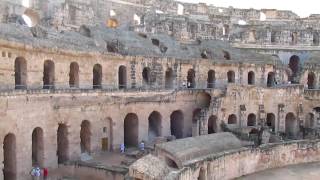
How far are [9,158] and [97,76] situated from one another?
8479 mm

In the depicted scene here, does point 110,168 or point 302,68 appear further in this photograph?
point 302,68

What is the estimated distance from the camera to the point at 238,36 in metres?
39.3

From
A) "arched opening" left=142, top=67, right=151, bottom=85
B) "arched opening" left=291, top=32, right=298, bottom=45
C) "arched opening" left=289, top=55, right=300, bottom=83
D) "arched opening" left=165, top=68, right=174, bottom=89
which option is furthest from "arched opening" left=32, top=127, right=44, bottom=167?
"arched opening" left=291, top=32, right=298, bottom=45

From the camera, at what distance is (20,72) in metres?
21.9

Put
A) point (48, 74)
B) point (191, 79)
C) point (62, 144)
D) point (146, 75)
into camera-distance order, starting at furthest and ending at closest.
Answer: point (191, 79)
point (146, 75)
point (48, 74)
point (62, 144)

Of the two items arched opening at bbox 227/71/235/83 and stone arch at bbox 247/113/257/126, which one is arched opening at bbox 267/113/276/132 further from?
arched opening at bbox 227/71/235/83

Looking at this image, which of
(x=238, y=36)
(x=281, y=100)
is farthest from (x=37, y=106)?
(x=238, y=36)

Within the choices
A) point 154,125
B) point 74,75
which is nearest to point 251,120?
point 154,125

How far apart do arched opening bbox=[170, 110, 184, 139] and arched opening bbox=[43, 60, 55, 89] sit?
885 cm

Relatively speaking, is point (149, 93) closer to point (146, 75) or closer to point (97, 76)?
point (146, 75)

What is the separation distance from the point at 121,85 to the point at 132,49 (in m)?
3.14

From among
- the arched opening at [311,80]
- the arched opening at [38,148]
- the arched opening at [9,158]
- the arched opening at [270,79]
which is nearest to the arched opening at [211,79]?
the arched opening at [270,79]

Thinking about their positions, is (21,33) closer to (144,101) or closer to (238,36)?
(144,101)

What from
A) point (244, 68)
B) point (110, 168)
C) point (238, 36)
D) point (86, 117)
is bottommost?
point (110, 168)
